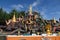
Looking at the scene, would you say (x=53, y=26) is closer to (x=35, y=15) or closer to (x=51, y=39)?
(x=35, y=15)

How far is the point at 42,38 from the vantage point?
12305 millimetres

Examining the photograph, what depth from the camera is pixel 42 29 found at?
49.0 ft

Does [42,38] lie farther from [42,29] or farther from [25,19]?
[25,19]

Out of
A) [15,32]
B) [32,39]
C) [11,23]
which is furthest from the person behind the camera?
[11,23]

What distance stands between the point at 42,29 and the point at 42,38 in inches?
105

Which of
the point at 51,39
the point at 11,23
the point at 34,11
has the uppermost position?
the point at 34,11

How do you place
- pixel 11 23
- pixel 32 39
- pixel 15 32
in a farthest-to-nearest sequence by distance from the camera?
pixel 11 23 < pixel 15 32 < pixel 32 39

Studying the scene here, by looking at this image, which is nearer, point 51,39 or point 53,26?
point 51,39

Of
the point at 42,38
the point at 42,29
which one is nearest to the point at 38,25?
the point at 42,29

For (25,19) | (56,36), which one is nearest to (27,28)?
(25,19)

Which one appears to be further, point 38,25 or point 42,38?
point 38,25

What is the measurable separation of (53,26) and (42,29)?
124 centimetres

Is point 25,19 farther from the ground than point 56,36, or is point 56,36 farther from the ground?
point 25,19

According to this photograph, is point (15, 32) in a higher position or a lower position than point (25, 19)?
lower
